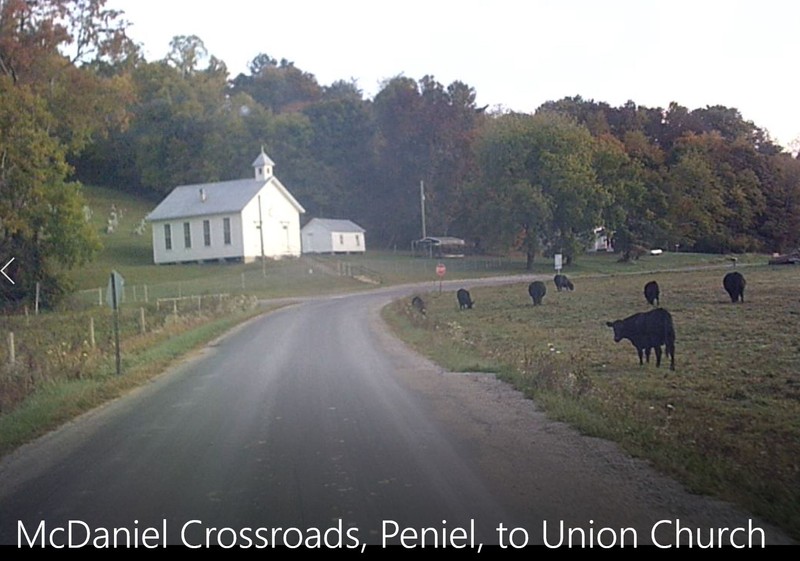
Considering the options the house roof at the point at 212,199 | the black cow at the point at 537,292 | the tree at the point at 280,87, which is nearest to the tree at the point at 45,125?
the house roof at the point at 212,199

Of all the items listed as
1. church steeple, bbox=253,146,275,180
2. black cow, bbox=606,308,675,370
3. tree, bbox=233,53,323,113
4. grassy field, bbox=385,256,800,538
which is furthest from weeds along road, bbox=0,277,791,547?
tree, bbox=233,53,323,113

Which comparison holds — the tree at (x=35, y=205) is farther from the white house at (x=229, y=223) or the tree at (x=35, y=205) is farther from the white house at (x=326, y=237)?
the white house at (x=326, y=237)

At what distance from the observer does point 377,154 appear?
10581 centimetres

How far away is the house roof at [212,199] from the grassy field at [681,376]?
40.3m

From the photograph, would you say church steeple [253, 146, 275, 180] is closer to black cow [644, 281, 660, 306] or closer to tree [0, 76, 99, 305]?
tree [0, 76, 99, 305]


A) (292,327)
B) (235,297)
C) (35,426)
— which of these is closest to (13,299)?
(235,297)

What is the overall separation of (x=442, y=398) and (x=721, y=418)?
4516 mm

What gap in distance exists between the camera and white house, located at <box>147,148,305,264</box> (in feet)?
253

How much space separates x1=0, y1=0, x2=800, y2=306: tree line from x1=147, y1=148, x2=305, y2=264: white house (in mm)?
9145

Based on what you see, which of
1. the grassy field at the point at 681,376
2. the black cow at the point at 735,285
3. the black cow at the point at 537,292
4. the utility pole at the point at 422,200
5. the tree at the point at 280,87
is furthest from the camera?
the tree at the point at 280,87

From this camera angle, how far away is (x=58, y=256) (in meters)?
51.4

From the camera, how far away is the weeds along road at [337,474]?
7.63 meters

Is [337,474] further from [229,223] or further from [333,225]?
[333,225]

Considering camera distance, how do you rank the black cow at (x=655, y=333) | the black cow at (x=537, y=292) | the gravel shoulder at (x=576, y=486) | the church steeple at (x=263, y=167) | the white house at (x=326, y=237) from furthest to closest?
the white house at (x=326, y=237) → the church steeple at (x=263, y=167) → the black cow at (x=537, y=292) → the black cow at (x=655, y=333) → the gravel shoulder at (x=576, y=486)
